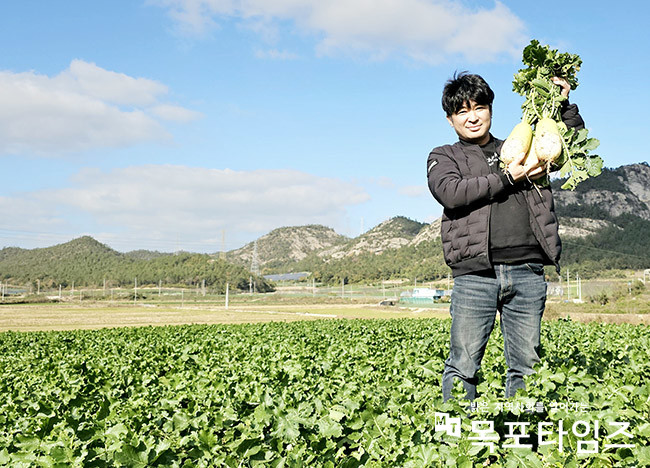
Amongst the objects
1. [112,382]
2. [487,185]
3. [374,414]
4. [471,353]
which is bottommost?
[112,382]

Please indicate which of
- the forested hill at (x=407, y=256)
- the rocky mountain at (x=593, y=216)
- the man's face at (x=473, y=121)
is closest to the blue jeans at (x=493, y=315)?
the man's face at (x=473, y=121)

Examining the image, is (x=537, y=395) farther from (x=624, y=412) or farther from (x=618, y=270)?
(x=618, y=270)

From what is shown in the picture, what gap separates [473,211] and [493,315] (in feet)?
2.33

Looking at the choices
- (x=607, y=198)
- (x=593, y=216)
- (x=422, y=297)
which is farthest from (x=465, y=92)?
(x=607, y=198)

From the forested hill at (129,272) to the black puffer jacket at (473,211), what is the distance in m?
114

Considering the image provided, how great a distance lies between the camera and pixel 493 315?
3.51m

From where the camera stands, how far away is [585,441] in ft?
8.36

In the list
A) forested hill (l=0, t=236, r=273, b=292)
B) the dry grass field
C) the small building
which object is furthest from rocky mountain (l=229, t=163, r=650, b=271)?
the dry grass field

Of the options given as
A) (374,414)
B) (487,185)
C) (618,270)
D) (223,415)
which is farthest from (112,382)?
(618,270)

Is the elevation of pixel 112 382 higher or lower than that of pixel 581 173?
lower

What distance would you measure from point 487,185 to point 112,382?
15.4ft

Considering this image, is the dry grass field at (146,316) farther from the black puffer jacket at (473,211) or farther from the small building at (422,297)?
the black puffer jacket at (473,211)

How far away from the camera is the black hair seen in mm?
3518

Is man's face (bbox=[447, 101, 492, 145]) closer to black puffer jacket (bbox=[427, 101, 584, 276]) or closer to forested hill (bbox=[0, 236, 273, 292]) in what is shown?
black puffer jacket (bbox=[427, 101, 584, 276])
